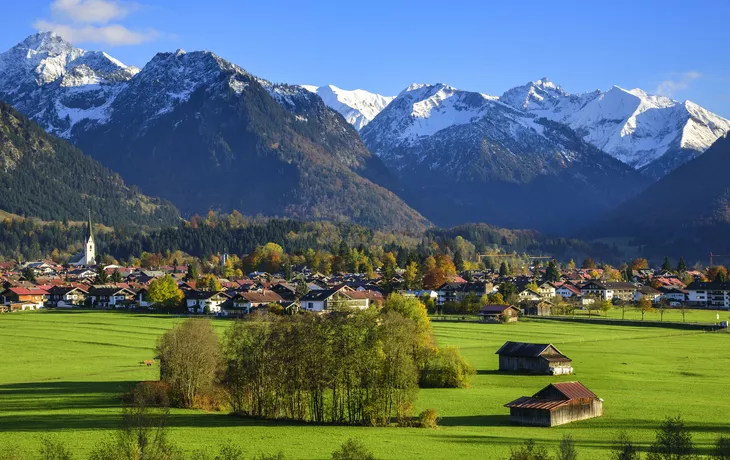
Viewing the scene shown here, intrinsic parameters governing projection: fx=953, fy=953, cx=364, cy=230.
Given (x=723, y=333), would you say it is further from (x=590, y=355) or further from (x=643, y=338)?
(x=590, y=355)

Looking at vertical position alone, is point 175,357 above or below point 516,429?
above

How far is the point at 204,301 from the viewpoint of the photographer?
138875mm

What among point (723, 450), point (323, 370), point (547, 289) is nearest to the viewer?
point (723, 450)

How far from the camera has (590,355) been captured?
83188mm

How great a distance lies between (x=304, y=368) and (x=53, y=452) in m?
16.6

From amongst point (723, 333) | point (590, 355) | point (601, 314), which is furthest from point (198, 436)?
point (601, 314)

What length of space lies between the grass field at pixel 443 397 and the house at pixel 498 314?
1892 cm

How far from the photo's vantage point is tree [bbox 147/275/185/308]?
139250mm

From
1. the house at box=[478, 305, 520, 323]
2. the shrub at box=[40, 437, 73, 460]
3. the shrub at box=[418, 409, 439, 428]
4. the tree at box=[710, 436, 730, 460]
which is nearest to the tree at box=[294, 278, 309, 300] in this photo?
the house at box=[478, 305, 520, 323]

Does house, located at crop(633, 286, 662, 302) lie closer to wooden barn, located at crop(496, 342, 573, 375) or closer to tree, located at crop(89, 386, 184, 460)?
wooden barn, located at crop(496, 342, 573, 375)

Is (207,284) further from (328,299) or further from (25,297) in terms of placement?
(328,299)

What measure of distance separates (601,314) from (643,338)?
123ft

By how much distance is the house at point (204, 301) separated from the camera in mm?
137925

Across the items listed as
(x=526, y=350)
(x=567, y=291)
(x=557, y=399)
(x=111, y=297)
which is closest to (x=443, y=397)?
(x=557, y=399)
